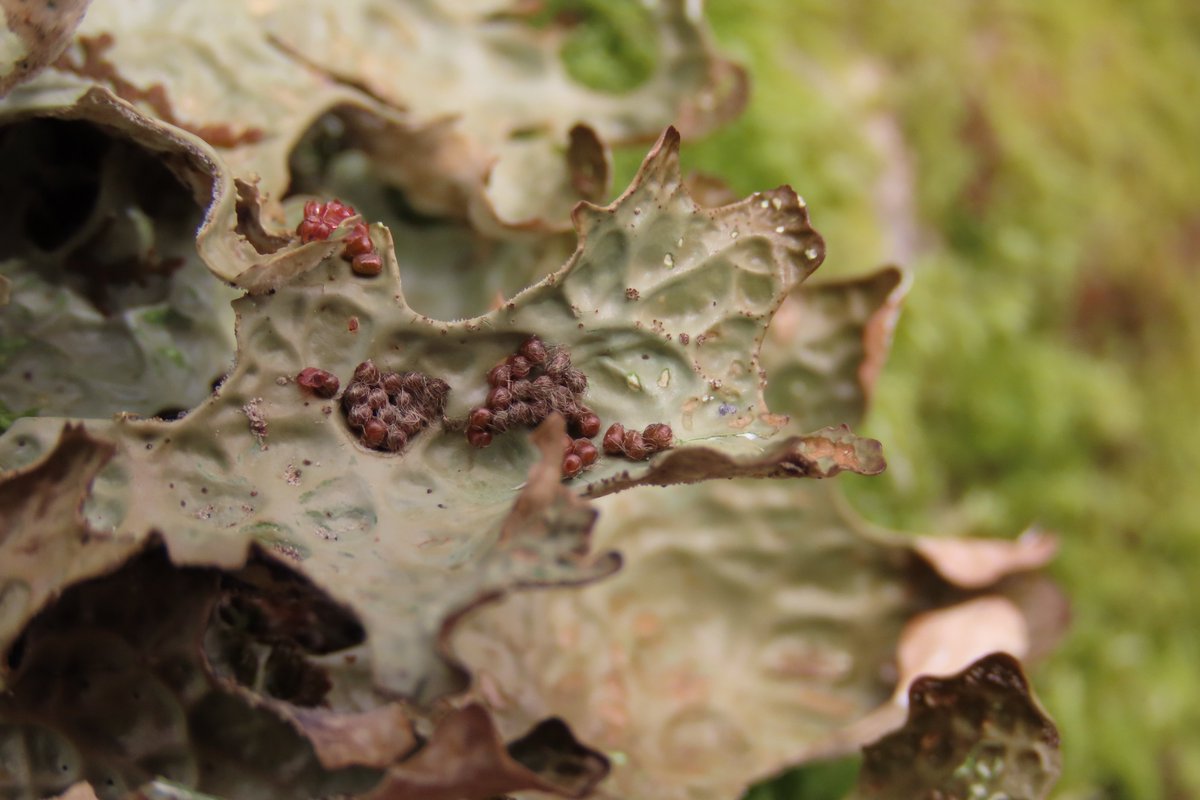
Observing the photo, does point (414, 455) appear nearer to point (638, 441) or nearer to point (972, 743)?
point (638, 441)

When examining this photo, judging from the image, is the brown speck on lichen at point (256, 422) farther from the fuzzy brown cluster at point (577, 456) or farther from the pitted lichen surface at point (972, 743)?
the pitted lichen surface at point (972, 743)

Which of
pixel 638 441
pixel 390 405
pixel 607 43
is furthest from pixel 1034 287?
pixel 390 405

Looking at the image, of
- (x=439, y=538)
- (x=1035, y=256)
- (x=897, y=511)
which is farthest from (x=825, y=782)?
(x=1035, y=256)

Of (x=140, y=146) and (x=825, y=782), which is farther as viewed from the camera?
(x=825, y=782)

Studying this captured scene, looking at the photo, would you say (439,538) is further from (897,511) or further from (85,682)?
(897,511)

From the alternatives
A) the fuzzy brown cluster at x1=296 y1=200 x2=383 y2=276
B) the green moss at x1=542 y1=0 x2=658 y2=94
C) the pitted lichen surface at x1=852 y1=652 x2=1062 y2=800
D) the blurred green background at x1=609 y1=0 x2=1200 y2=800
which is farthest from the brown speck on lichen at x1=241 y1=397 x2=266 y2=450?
the blurred green background at x1=609 y1=0 x2=1200 y2=800

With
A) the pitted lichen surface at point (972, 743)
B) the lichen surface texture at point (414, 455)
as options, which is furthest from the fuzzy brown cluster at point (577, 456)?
the pitted lichen surface at point (972, 743)

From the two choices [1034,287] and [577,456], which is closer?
[577,456]
